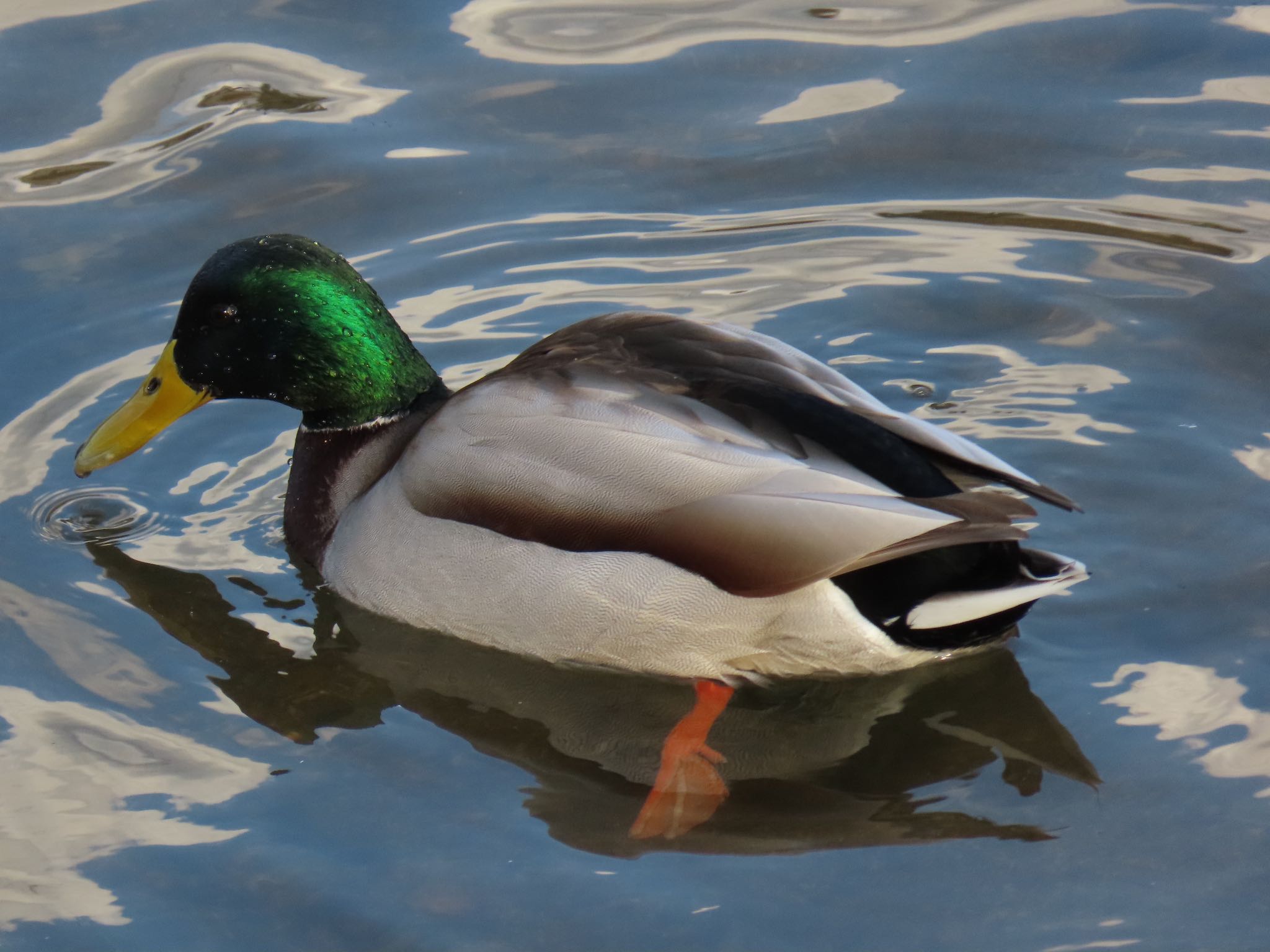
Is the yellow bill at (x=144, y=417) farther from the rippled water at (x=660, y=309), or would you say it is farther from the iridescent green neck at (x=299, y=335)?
the rippled water at (x=660, y=309)

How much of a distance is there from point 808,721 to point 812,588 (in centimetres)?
46

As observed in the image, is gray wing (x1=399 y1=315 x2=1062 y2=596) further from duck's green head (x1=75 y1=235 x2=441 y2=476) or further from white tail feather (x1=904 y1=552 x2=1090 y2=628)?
duck's green head (x1=75 y1=235 x2=441 y2=476)

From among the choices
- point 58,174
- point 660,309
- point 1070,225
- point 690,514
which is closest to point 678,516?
point 690,514

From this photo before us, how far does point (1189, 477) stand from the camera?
18.4 feet

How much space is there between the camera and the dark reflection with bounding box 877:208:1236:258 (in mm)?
7008

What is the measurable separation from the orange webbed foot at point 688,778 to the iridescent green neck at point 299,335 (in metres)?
1.50

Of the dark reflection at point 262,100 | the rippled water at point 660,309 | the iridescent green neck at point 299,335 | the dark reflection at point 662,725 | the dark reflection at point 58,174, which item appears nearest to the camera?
the rippled water at point 660,309

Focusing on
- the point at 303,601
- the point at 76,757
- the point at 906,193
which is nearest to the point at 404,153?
the point at 906,193

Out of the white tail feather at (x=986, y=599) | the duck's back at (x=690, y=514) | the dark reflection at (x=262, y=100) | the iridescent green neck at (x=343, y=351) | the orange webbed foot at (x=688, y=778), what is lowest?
the orange webbed foot at (x=688, y=778)

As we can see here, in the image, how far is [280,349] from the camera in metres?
5.54

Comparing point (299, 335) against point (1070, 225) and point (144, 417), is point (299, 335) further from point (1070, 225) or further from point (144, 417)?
point (1070, 225)

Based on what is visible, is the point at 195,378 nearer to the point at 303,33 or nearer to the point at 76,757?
the point at 76,757

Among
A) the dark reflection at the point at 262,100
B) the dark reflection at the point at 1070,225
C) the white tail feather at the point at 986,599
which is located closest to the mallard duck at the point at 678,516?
the white tail feather at the point at 986,599

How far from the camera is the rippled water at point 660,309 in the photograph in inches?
168
